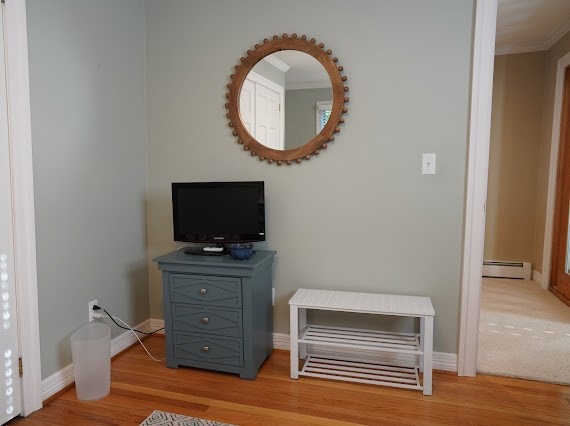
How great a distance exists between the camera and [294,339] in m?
2.24

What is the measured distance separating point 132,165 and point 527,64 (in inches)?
165

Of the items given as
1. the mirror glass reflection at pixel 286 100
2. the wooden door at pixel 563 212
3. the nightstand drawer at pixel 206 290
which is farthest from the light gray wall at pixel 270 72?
the wooden door at pixel 563 212

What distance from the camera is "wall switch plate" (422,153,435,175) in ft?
7.50

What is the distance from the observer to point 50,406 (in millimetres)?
1995

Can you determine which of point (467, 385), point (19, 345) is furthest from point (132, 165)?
point (467, 385)

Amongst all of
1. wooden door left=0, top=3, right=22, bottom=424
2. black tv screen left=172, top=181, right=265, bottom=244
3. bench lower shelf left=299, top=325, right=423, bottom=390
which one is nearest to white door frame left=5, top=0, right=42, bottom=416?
wooden door left=0, top=3, right=22, bottom=424

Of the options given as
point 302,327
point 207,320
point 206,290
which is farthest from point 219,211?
point 302,327

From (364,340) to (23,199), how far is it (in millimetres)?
1862

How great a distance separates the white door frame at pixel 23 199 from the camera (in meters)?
1.80

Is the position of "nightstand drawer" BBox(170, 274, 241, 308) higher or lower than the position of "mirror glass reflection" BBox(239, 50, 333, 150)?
lower

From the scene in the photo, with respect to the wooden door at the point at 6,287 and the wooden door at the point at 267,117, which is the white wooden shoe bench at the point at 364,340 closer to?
the wooden door at the point at 267,117

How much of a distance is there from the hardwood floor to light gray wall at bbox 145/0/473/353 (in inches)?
14.7

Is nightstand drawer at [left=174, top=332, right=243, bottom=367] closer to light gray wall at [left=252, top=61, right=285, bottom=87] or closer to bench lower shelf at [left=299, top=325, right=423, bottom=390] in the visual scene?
bench lower shelf at [left=299, top=325, right=423, bottom=390]

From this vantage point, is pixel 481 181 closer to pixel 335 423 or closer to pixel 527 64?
pixel 335 423
